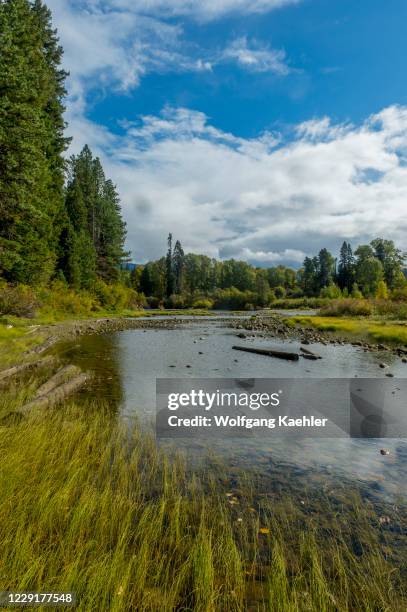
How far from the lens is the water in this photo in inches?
222

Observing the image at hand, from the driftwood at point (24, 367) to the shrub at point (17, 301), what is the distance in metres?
13.2

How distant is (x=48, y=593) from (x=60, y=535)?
0.82m

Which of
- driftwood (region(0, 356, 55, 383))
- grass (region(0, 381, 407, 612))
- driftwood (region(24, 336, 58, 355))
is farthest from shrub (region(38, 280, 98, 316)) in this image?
grass (region(0, 381, 407, 612))

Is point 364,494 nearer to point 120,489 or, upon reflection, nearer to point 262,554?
point 262,554

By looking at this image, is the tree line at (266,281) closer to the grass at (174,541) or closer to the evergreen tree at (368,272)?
the evergreen tree at (368,272)

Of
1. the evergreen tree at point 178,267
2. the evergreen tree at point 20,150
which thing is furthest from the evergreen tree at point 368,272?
the evergreen tree at point 20,150

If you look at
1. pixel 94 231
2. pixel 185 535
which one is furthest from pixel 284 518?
pixel 94 231

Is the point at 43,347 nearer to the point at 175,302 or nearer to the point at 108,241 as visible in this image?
the point at 108,241

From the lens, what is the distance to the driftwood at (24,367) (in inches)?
449

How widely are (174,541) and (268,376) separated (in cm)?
1052

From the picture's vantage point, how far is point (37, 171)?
75.7ft

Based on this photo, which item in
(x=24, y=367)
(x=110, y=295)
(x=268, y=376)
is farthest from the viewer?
(x=110, y=295)

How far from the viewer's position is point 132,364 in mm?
16031

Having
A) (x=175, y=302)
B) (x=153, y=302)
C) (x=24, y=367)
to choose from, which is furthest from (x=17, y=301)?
(x=153, y=302)
